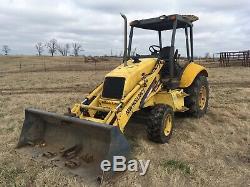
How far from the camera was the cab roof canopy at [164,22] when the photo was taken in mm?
7766

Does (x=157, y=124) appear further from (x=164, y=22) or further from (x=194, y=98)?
(x=164, y=22)

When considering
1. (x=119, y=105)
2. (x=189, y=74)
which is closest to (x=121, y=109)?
(x=119, y=105)

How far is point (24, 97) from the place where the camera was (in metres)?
12.5

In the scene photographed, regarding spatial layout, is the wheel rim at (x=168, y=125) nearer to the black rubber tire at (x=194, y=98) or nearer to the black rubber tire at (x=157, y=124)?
the black rubber tire at (x=157, y=124)

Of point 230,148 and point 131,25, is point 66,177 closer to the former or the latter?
point 230,148

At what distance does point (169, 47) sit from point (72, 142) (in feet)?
10.8

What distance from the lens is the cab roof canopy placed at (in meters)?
7.77

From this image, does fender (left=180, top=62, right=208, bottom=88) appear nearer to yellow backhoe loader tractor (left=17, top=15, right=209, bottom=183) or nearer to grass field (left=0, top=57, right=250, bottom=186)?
yellow backhoe loader tractor (left=17, top=15, right=209, bottom=183)

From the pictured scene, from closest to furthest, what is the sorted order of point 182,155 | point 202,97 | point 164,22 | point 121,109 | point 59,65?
1. point 121,109
2. point 182,155
3. point 164,22
4. point 202,97
5. point 59,65

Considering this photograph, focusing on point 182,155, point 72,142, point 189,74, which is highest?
point 189,74

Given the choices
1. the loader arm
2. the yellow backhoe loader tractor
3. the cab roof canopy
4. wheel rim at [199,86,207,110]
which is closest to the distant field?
wheel rim at [199,86,207,110]

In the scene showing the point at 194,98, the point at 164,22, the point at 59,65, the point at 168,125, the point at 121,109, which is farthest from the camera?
the point at 59,65

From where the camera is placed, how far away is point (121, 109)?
20.2ft

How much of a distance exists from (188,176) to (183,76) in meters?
3.21
